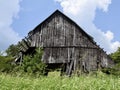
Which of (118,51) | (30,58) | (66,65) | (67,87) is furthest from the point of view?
(118,51)

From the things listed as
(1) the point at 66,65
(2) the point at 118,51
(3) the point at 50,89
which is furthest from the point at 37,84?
(2) the point at 118,51

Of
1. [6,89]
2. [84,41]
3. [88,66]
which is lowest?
[6,89]

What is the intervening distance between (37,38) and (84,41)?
4.35 metres

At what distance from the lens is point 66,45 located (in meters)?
34.9

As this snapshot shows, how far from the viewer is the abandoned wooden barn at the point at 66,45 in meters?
34.7

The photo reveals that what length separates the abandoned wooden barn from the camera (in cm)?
3466

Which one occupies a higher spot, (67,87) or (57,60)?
(57,60)

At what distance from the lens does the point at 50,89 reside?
782cm

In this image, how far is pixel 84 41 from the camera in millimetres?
35031

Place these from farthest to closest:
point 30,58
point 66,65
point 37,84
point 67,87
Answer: point 66,65 < point 30,58 < point 37,84 < point 67,87

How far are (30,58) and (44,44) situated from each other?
5.64 meters

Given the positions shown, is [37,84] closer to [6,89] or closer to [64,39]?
[6,89]

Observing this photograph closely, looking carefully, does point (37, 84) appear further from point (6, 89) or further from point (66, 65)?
point (66, 65)

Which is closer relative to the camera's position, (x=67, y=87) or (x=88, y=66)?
(x=67, y=87)
